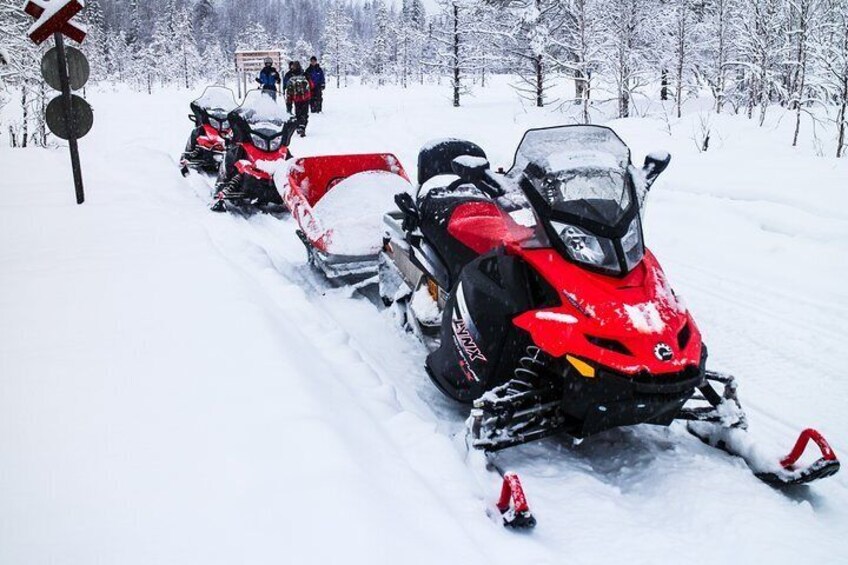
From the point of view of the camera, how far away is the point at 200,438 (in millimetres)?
2436

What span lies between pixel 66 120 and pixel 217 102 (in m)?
4.32

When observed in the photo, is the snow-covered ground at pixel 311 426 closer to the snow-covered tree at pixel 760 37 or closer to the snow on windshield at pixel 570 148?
the snow on windshield at pixel 570 148

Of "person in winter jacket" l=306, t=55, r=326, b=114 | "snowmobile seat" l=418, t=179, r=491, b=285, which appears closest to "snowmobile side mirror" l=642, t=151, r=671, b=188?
"snowmobile seat" l=418, t=179, r=491, b=285

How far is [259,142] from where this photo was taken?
315 inches

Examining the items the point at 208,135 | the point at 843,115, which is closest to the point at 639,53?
the point at 843,115

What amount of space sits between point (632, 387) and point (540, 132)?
1.28 meters

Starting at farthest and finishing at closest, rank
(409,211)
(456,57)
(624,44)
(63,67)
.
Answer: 1. (456,57)
2. (624,44)
3. (63,67)
4. (409,211)

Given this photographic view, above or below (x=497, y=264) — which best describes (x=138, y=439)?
below

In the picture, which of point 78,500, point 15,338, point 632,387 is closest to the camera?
point 78,500

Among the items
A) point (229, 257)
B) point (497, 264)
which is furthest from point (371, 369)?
point (229, 257)

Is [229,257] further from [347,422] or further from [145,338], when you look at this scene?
[347,422]

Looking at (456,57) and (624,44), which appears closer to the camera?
(624,44)

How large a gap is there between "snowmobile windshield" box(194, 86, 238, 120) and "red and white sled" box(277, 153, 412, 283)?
5.21 meters

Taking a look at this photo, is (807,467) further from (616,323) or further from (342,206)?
(342,206)
